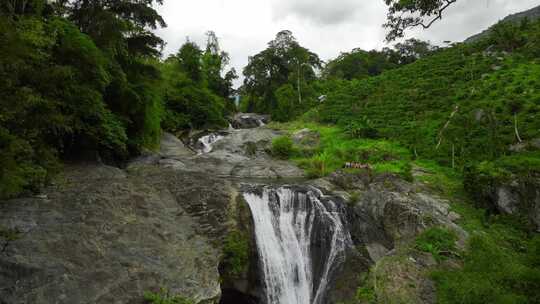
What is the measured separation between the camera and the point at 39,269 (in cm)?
519

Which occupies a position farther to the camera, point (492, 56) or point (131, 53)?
point (492, 56)

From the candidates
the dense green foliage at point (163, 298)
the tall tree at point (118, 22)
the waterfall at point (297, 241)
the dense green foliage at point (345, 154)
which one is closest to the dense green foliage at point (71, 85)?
the tall tree at point (118, 22)

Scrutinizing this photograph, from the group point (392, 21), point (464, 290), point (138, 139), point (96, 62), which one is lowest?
point (464, 290)

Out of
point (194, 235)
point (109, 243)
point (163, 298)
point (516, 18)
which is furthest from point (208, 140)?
point (516, 18)

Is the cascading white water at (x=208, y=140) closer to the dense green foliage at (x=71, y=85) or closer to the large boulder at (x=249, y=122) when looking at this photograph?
the dense green foliage at (x=71, y=85)

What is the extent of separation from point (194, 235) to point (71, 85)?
19.7 ft

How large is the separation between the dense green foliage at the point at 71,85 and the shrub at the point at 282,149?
8.38m

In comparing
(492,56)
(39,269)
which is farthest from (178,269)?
(492,56)

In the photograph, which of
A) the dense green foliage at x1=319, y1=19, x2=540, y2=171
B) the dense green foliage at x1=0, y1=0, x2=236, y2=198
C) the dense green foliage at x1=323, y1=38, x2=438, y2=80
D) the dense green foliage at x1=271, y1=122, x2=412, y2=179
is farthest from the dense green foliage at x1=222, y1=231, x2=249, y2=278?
the dense green foliage at x1=323, y1=38, x2=438, y2=80

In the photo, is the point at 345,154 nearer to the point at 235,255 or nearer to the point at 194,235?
the point at 235,255

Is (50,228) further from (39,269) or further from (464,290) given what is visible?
(464,290)

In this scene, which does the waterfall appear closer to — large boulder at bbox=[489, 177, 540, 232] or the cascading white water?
large boulder at bbox=[489, 177, 540, 232]

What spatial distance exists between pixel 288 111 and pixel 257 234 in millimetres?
26571

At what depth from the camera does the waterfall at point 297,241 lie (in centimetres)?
881
